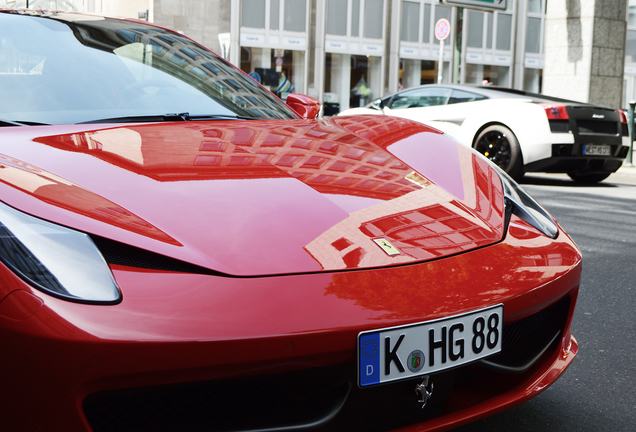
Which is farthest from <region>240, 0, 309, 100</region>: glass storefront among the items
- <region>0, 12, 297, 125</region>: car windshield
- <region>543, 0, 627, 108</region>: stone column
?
<region>0, 12, 297, 125</region>: car windshield

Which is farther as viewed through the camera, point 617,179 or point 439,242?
point 617,179

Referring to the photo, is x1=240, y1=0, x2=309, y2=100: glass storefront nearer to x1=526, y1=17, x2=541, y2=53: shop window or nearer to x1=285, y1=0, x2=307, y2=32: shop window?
x1=285, y1=0, x2=307, y2=32: shop window

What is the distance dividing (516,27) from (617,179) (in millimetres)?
20783

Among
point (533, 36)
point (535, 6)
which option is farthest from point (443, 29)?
point (535, 6)

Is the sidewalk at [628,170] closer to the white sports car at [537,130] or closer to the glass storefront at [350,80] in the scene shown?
the white sports car at [537,130]

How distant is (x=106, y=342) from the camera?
1.23 metres

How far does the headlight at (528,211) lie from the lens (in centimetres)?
199

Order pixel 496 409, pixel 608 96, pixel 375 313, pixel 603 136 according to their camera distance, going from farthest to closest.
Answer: pixel 608 96 → pixel 603 136 → pixel 496 409 → pixel 375 313

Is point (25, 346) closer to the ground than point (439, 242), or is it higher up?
closer to the ground

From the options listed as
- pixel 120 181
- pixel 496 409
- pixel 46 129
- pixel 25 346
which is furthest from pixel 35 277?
pixel 496 409

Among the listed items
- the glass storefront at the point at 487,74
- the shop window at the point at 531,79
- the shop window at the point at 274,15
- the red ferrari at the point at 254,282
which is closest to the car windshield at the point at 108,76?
the red ferrari at the point at 254,282

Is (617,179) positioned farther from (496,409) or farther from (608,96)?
(496,409)

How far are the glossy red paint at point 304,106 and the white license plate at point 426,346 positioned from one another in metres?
1.73

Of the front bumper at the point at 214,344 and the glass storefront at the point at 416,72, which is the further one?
the glass storefront at the point at 416,72
